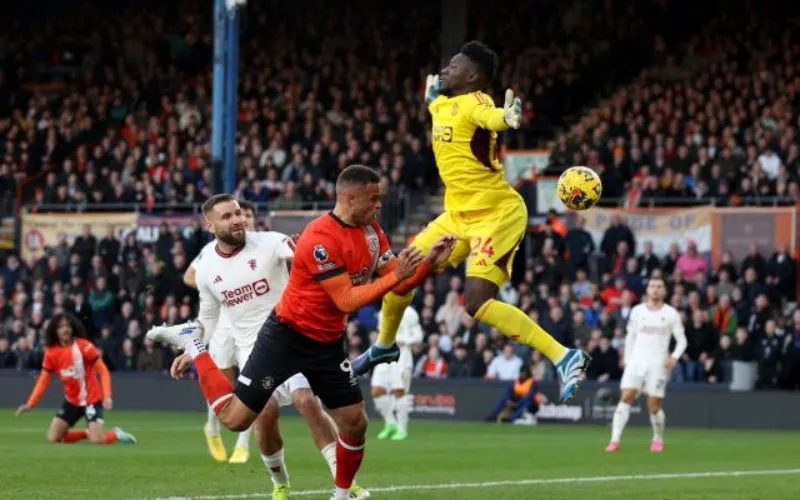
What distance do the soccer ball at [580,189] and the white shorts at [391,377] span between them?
455 inches

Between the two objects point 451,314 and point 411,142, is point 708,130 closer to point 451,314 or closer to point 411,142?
point 411,142

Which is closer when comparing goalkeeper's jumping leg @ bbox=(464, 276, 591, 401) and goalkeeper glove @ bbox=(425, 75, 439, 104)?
goalkeeper's jumping leg @ bbox=(464, 276, 591, 401)

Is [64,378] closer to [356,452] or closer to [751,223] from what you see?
[356,452]

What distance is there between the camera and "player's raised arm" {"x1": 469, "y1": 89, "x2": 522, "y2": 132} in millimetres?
12750

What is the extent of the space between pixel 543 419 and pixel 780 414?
4022 mm

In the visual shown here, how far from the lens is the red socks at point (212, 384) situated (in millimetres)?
12398

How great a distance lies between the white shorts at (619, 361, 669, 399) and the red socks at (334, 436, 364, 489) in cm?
1102

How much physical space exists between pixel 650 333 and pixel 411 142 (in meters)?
→ 12.8

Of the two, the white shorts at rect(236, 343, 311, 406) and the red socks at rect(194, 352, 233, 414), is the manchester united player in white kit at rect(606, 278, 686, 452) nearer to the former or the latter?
the white shorts at rect(236, 343, 311, 406)

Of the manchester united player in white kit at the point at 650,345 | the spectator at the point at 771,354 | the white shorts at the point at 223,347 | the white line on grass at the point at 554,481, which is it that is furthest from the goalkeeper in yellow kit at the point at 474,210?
the spectator at the point at 771,354

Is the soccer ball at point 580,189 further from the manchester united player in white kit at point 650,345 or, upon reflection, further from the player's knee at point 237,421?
the manchester united player in white kit at point 650,345

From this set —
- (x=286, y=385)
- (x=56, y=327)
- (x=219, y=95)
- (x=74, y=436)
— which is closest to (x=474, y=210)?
(x=286, y=385)

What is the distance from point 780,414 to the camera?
2755 cm

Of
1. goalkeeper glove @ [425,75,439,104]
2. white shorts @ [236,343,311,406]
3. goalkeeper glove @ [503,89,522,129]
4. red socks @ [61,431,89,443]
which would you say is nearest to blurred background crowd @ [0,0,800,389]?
red socks @ [61,431,89,443]
